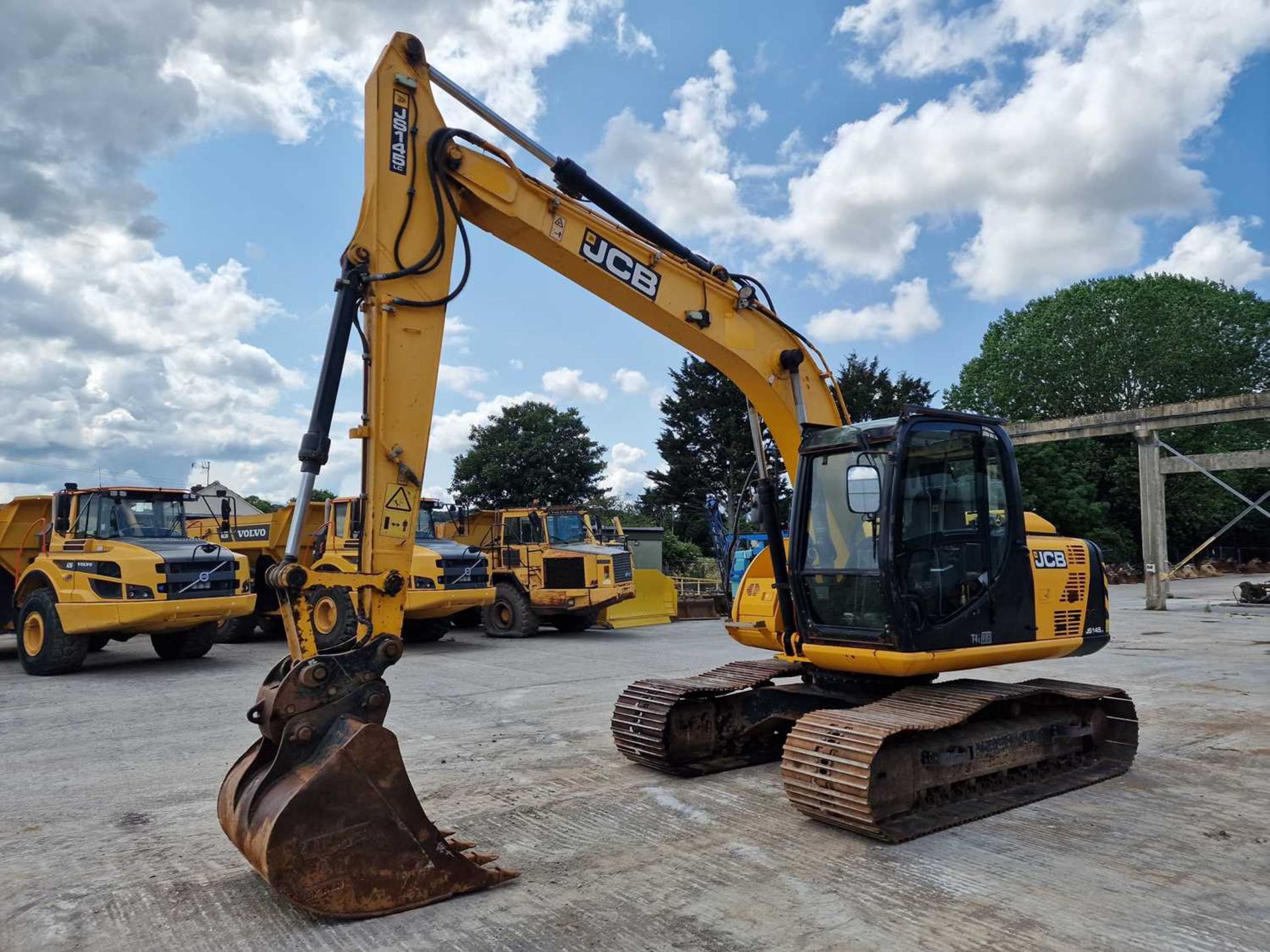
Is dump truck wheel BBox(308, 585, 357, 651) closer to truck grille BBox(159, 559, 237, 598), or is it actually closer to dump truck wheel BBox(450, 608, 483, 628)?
truck grille BBox(159, 559, 237, 598)

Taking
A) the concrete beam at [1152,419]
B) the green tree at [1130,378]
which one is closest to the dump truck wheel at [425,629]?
the concrete beam at [1152,419]

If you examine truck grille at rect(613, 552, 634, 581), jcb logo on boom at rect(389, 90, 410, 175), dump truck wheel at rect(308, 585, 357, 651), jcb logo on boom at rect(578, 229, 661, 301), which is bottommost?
dump truck wheel at rect(308, 585, 357, 651)

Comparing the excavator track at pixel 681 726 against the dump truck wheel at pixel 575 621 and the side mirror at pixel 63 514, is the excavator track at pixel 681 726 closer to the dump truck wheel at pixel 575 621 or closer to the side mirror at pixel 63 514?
the side mirror at pixel 63 514

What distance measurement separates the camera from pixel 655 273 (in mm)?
6031

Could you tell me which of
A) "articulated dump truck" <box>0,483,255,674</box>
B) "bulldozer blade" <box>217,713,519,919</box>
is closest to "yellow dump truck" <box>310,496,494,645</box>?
"articulated dump truck" <box>0,483,255,674</box>

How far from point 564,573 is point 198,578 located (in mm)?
6462

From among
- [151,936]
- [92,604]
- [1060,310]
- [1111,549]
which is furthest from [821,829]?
[1060,310]

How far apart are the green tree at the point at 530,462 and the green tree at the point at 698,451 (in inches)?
127

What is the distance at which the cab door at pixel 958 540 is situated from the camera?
5645 millimetres

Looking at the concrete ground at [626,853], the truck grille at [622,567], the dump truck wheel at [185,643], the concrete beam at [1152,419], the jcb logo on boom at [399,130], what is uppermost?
the concrete beam at [1152,419]

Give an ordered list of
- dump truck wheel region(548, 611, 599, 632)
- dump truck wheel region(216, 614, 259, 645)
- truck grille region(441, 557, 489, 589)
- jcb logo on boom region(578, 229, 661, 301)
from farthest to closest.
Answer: dump truck wheel region(548, 611, 599, 632) < dump truck wheel region(216, 614, 259, 645) < truck grille region(441, 557, 489, 589) < jcb logo on boom region(578, 229, 661, 301)

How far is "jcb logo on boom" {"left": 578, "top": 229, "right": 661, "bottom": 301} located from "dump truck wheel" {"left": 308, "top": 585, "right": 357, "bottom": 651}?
254cm

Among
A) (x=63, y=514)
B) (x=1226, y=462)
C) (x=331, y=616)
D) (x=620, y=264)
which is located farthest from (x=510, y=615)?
(x=1226, y=462)

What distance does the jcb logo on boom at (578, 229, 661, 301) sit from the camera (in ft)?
18.9
